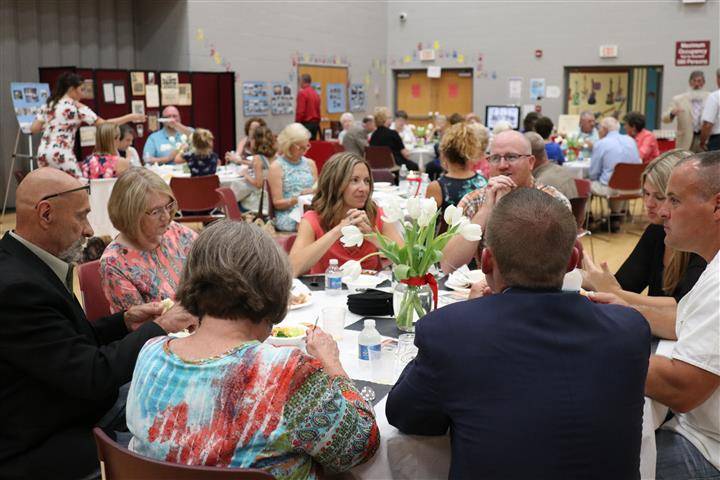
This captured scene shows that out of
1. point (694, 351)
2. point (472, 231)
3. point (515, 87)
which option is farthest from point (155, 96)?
point (694, 351)

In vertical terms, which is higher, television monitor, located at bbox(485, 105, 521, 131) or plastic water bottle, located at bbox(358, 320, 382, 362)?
television monitor, located at bbox(485, 105, 521, 131)

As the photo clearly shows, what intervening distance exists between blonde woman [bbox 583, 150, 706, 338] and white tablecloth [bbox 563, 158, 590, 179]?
625cm

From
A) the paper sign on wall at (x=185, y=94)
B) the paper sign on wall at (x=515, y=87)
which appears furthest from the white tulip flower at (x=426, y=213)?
the paper sign on wall at (x=515, y=87)

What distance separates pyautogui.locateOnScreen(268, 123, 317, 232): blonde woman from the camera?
6207 mm

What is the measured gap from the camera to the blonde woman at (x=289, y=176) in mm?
6207

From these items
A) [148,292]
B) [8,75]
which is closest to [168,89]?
[8,75]

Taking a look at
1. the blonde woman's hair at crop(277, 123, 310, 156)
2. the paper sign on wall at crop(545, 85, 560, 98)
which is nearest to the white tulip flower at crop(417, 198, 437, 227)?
the blonde woman's hair at crop(277, 123, 310, 156)

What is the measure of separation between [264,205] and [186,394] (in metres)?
6.12

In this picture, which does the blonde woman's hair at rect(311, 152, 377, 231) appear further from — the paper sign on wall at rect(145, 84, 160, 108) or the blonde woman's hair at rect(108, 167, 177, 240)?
the paper sign on wall at rect(145, 84, 160, 108)

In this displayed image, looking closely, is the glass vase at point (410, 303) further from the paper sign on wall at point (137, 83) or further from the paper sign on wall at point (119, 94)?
the paper sign on wall at point (137, 83)

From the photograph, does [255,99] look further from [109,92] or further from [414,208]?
[414,208]

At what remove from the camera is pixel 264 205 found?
7.55 m

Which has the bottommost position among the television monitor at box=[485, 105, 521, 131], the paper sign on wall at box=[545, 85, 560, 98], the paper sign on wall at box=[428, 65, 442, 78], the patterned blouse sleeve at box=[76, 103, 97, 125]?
the patterned blouse sleeve at box=[76, 103, 97, 125]

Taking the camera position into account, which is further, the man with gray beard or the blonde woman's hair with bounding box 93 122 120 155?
the blonde woman's hair with bounding box 93 122 120 155
